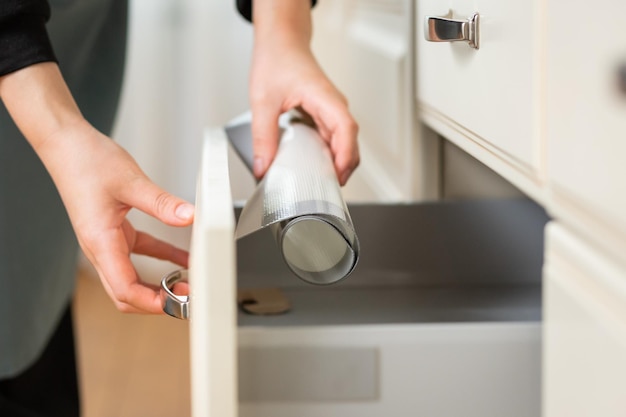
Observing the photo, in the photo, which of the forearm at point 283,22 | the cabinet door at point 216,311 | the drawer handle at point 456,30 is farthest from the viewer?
the forearm at point 283,22

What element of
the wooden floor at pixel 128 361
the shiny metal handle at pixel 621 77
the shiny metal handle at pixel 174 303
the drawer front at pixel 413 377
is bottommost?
the wooden floor at pixel 128 361

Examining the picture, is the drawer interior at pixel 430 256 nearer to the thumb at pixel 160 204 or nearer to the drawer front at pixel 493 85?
the drawer front at pixel 493 85

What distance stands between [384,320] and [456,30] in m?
0.23

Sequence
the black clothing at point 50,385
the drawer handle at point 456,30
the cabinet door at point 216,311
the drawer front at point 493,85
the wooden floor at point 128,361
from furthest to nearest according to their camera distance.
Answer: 1. the wooden floor at point 128,361
2. the black clothing at point 50,385
3. the drawer handle at point 456,30
4. the drawer front at point 493,85
5. the cabinet door at point 216,311

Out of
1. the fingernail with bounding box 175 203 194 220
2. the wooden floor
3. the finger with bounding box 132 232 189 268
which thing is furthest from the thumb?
the wooden floor

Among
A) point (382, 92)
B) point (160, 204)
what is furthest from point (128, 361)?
point (160, 204)

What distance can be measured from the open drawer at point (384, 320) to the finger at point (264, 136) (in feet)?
0.12

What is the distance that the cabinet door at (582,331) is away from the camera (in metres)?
0.37

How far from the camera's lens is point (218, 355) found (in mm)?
363

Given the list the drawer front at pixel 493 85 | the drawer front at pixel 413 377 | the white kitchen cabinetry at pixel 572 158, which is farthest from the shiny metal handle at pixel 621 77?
the drawer front at pixel 413 377

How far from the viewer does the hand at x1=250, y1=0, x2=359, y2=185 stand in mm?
704

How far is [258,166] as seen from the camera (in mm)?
704

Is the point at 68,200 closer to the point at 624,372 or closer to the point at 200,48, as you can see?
the point at 624,372

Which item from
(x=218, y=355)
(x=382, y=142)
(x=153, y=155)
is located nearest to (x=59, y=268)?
(x=382, y=142)
